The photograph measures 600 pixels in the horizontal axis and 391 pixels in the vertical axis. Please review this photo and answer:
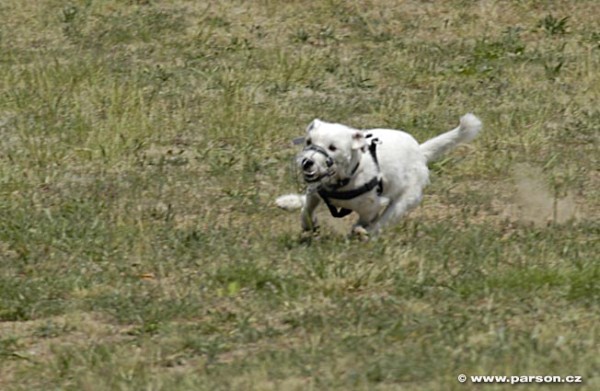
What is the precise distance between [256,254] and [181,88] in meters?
5.45

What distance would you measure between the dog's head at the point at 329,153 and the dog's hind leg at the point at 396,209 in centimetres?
53

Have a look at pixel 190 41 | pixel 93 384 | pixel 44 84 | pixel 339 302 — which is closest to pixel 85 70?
pixel 44 84

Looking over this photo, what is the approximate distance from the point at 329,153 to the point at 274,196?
1.90 meters

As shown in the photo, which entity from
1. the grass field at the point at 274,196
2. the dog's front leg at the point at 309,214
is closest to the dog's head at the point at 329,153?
the dog's front leg at the point at 309,214

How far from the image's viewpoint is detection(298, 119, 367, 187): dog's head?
8234mm

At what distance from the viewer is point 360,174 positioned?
28.3 feet

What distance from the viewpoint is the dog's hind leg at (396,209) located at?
8.93m

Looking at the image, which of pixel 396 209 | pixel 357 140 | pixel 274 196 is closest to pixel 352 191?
pixel 357 140

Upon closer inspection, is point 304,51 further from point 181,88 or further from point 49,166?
A: point 49,166

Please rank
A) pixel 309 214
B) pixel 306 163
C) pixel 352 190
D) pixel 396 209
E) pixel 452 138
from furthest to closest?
pixel 452 138 < pixel 396 209 < pixel 309 214 < pixel 352 190 < pixel 306 163

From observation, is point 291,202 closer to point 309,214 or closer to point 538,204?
point 309,214

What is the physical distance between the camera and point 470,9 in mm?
16828

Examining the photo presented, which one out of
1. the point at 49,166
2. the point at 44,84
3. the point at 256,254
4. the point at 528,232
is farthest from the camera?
the point at 44,84

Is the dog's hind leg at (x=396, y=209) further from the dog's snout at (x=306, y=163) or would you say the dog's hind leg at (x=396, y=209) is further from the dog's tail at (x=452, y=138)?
the dog's snout at (x=306, y=163)
